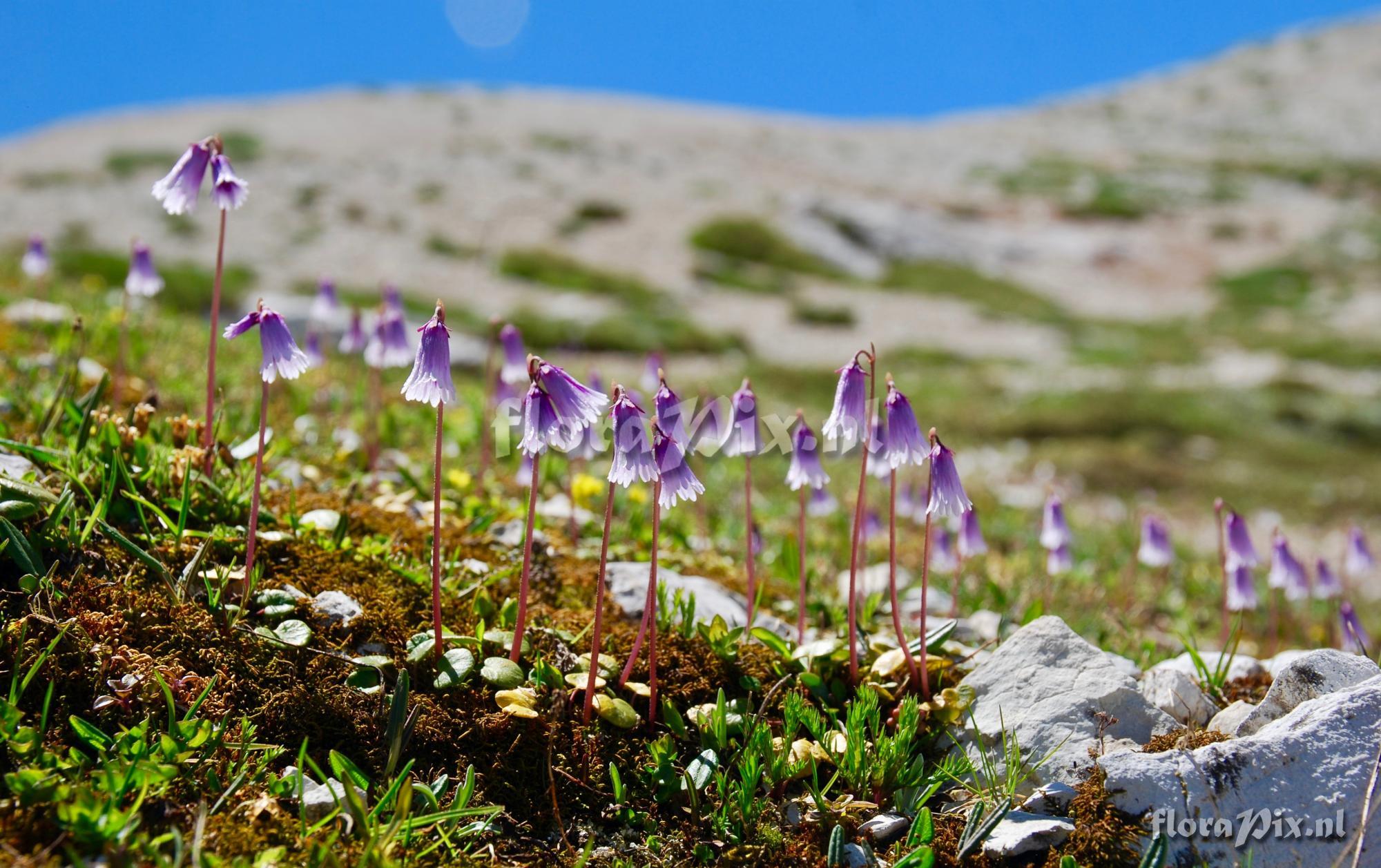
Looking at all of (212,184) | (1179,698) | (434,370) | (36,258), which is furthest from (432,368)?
(36,258)

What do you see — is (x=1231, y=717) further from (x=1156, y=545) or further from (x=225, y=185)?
(x=225, y=185)

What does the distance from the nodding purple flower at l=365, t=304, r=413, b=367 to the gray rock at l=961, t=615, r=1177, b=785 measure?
11.5ft

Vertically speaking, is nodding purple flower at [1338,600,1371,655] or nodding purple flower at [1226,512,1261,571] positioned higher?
nodding purple flower at [1226,512,1261,571]

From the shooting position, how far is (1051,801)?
3.01 m

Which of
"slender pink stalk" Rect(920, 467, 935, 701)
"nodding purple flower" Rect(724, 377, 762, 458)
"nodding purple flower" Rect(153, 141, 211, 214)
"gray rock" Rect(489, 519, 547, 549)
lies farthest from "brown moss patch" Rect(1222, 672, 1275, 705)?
"nodding purple flower" Rect(153, 141, 211, 214)

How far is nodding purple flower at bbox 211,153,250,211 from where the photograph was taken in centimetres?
376

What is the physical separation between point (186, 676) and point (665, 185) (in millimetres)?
38760

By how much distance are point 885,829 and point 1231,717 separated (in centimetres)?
147

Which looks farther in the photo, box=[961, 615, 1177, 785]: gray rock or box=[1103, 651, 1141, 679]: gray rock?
box=[1103, 651, 1141, 679]: gray rock

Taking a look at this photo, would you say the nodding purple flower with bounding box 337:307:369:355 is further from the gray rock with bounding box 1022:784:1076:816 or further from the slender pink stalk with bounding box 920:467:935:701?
the gray rock with bounding box 1022:784:1076:816

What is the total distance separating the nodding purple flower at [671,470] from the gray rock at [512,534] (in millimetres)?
1646

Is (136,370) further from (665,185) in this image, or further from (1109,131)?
(1109,131)

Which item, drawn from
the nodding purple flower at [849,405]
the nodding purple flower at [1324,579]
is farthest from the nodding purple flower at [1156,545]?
the nodding purple flower at [849,405]

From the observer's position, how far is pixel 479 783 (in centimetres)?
300
